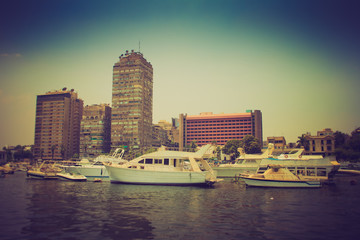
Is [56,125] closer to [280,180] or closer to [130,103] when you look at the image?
[130,103]

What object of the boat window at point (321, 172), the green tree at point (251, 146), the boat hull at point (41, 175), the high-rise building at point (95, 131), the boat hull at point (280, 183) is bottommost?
the boat hull at point (41, 175)

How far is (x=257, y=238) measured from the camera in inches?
568

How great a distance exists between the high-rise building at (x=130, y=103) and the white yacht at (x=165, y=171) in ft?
347

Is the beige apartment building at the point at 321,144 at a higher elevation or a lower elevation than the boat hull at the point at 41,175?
higher

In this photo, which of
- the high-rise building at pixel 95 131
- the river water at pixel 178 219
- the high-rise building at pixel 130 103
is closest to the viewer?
the river water at pixel 178 219

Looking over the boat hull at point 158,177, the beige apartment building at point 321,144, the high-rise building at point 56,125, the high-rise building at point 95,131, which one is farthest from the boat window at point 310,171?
the high-rise building at point 56,125

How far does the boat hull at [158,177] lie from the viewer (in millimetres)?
41594

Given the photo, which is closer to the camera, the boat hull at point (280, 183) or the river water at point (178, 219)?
the river water at point (178, 219)

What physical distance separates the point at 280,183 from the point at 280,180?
19.8 inches

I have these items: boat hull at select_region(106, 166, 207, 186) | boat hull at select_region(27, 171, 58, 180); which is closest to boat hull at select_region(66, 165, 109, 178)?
boat hull at select_region(27, 171, 58, 180)

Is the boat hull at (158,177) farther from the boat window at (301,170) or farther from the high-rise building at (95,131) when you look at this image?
the high-rise building at (95,131)

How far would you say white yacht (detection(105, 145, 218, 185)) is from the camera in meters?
41.7

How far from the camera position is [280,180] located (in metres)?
39.5

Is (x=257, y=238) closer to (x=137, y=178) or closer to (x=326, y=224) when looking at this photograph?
(x=326, y=224)
